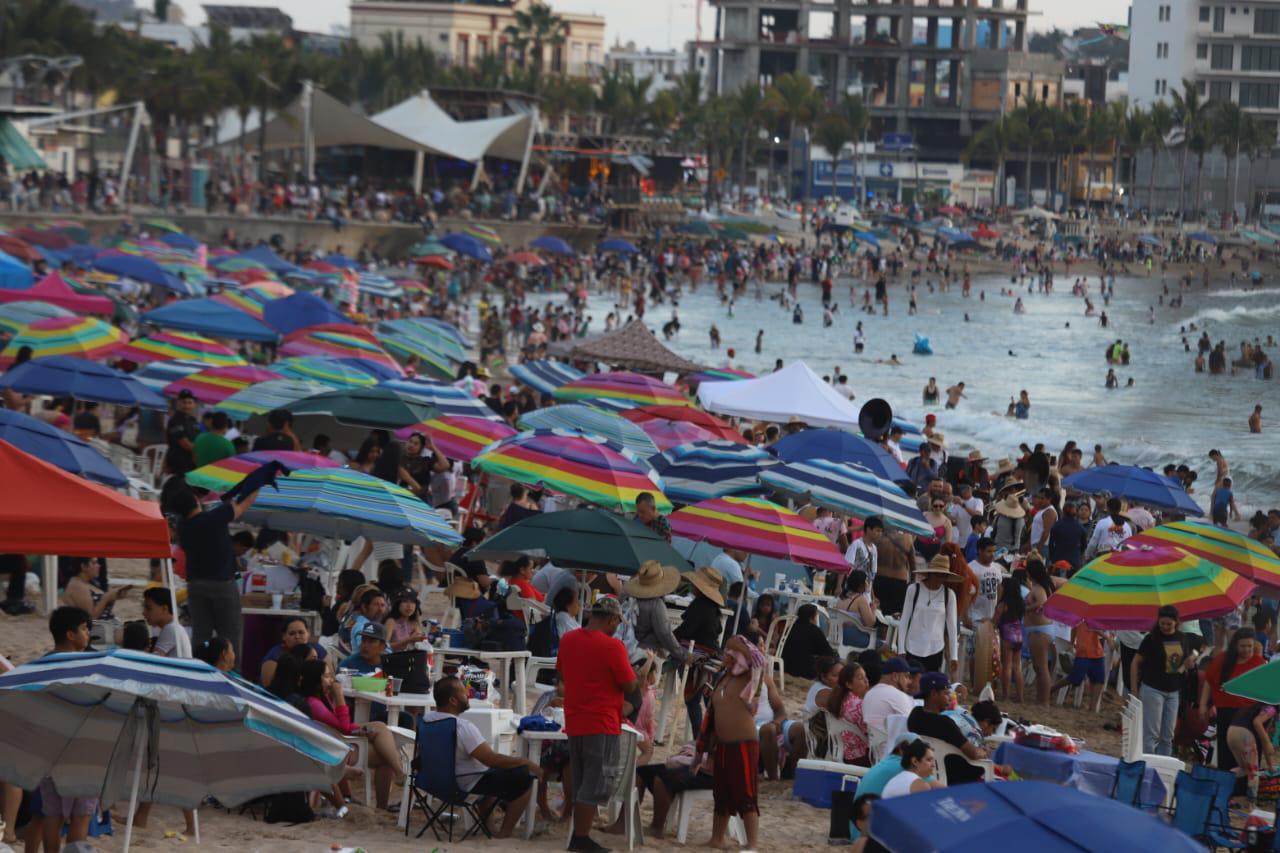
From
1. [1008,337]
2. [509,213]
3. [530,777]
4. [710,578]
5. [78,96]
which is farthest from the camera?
[78,96]

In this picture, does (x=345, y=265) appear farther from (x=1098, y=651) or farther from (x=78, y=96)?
(x=78, y=96)

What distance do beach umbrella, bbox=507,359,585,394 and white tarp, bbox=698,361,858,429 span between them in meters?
1.64

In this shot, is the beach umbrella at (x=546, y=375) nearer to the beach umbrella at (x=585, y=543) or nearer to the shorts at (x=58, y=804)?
the beach umbrella at (x=585, y=543)

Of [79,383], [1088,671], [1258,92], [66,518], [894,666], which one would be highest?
[1258,92]

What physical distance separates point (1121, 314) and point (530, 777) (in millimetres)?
63850

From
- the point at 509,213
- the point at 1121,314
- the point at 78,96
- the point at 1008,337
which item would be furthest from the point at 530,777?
the point at 78,96

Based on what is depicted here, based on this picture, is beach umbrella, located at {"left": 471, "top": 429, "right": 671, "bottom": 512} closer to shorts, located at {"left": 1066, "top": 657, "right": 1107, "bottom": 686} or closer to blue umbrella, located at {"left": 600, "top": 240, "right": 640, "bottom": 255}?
shorts, located at {"left": 1066, "top": 657, "right": 1107, "bottom": 686}

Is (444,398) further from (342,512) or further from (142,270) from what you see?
(142,270)

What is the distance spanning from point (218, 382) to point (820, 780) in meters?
8.78

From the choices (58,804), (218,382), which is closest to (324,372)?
(218,382)

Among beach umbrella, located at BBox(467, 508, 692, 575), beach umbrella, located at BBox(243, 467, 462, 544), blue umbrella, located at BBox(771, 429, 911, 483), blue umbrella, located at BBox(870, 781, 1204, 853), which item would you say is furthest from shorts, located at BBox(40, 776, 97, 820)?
blue umbrella, located at BBox(771, 429, 911, 483)

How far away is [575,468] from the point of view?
11.8 meters

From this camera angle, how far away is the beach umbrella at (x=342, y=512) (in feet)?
31.9

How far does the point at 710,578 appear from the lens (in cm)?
905
